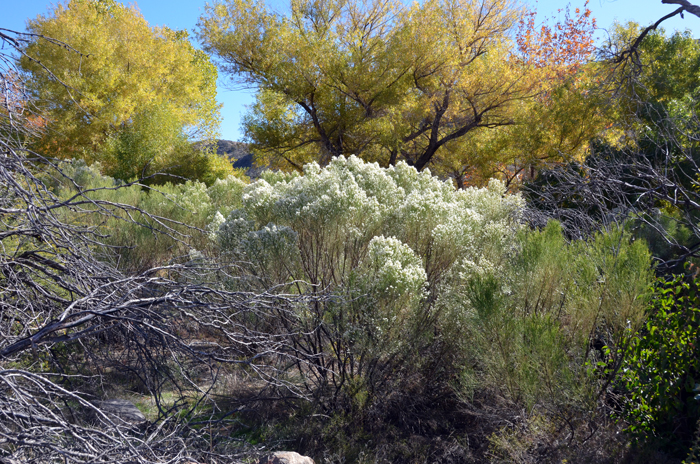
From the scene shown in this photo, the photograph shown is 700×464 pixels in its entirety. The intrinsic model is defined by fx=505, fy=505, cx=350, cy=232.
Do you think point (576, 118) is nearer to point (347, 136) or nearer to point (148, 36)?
point (347, 136)

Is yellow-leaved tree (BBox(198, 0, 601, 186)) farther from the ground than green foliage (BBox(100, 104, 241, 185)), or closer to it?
farther from the ground

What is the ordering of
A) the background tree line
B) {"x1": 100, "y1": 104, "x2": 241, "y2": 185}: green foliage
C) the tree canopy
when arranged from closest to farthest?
the background tree line, {"x1": 100, "y1": 104, "x2": 241, "y2": 185}: green foliage, the tree canopy

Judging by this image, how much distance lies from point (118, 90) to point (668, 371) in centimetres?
2180

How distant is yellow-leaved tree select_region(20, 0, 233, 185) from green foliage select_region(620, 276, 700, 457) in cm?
1454

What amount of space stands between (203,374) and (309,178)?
292 centimetres

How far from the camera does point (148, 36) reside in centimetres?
2433

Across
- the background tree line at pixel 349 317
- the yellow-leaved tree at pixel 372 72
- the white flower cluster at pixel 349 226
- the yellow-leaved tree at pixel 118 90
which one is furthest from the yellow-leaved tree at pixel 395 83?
the white flower cluster at pixel 349 226

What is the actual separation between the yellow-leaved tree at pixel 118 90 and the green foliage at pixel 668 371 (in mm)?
14543

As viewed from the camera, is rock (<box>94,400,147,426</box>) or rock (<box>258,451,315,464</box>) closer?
rock (<box>258,451,315,464</box>)

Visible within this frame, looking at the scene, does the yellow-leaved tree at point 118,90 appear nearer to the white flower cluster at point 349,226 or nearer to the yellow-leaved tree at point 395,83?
the yellow-leaved tree at point 395,83

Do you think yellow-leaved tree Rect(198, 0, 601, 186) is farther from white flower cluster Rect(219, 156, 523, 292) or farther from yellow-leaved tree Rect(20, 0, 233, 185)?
white flower cluster Rect(219, 156, 523, 292)

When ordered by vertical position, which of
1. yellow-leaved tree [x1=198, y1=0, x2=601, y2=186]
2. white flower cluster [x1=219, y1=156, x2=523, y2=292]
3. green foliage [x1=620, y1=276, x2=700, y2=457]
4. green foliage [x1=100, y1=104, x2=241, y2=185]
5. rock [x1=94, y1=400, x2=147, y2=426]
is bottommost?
rock [x1=94, y1=400, x2=147, y2=426]

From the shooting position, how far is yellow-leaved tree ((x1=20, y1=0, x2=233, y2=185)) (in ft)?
58.7

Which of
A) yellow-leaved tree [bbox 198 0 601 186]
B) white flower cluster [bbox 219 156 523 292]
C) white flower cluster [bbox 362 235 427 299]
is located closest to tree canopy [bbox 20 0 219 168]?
yellow-leaved tree [bbox 198 0 601 186]
